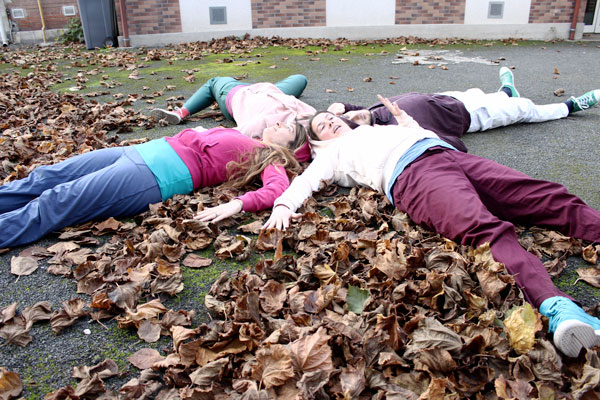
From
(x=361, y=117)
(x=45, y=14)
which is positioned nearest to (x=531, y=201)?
(x=361, y=117)

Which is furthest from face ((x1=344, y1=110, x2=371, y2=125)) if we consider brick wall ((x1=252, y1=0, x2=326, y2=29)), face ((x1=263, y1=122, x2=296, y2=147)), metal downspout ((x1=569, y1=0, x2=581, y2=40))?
metal downspout ((x1=569, y1=0, x2=581, y2=40))

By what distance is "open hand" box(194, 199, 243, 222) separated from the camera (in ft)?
9.12

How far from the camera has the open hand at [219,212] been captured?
2.78 meters

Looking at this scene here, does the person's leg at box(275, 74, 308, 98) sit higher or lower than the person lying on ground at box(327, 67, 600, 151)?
higher

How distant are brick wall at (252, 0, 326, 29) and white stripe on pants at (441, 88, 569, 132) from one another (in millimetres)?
8769

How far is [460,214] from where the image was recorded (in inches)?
95.7

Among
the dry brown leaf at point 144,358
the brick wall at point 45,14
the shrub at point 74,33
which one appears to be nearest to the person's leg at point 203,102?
the dry brown leaf at point 144,358

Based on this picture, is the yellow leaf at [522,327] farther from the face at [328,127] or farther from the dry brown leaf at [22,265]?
the dry brown leaf at [22,265]

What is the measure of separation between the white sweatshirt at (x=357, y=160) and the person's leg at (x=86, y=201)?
36.5 inches

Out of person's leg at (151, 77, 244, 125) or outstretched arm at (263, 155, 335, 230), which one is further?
person's leg at (151, 77, 244, 125)

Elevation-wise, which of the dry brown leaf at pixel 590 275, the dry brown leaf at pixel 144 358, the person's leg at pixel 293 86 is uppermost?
the person's leg at pixel 293 86

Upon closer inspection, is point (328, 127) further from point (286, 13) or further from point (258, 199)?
point (286, 13)

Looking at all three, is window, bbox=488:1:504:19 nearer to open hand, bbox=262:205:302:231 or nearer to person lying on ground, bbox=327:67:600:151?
person lying on ground, bbox=327:67:600:151

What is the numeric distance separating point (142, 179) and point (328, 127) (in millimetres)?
1488
